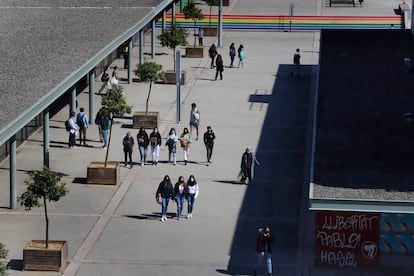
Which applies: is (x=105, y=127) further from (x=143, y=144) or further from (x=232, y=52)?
(x=232, y=52)

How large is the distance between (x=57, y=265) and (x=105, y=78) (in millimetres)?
23925

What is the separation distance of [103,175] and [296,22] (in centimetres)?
3866

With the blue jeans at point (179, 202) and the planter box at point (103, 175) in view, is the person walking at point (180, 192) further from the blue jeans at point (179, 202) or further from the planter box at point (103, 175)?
the planter box at point (103, 175)

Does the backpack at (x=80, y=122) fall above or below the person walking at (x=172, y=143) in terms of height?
above

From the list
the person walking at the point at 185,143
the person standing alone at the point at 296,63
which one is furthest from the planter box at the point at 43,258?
the person standing alone at the point at 296,63

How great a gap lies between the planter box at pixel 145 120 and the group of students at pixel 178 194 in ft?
37.6

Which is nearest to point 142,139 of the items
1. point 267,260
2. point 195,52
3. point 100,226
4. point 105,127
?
point 105,127

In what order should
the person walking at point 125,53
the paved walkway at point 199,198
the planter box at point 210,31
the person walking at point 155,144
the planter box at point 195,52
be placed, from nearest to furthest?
the paved walkway at point 199,198, the person walking at point 155,144, the person walking at point 125,53, the planter box at point 195,52, the planter box at point 210,31

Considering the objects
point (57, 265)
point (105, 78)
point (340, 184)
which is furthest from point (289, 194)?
point (105, 78)

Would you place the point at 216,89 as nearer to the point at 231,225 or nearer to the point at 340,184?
the point at 231,225

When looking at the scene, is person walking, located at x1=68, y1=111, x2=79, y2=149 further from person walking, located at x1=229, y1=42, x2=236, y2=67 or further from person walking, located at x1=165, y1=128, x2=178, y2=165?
person walking, located at x1=229, y1=42, x2=236, y2=67

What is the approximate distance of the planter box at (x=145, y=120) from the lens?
45531mm

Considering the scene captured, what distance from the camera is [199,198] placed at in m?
36.5

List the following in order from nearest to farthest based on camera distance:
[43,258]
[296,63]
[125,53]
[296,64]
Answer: [43,258]
[296,63]
[296,64]
[125,53]
